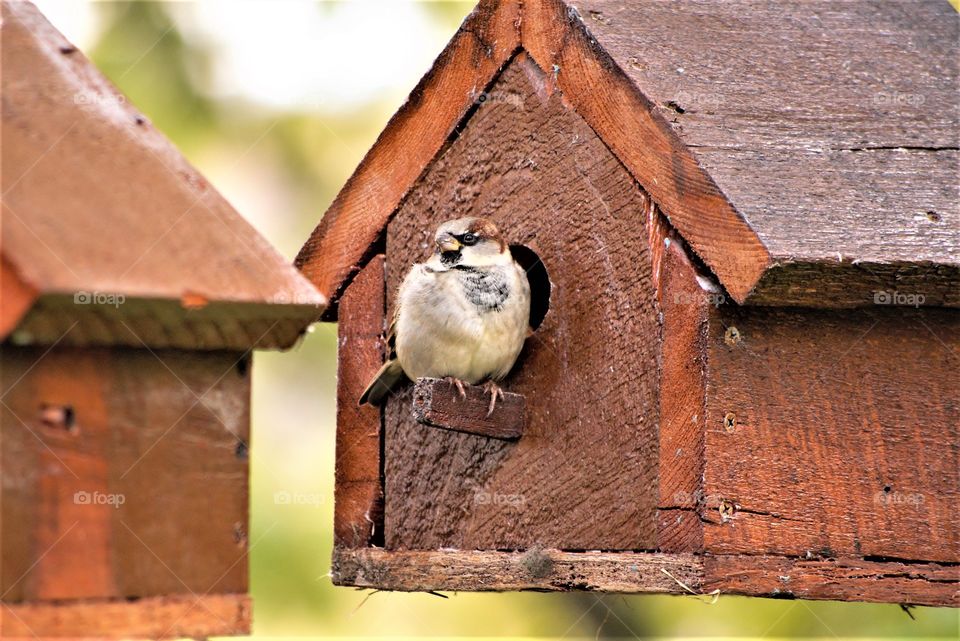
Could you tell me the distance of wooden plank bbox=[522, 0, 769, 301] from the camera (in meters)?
2.86

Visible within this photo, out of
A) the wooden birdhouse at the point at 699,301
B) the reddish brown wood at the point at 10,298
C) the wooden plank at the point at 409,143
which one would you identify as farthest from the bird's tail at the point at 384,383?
the reddish brown wood at the point at 10,298

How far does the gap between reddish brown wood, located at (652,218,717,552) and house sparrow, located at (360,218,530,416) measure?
22.2 inches

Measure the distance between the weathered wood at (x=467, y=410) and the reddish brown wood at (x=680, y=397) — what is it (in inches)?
21.0

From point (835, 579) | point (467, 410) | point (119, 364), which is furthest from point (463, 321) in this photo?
point (119, 364)


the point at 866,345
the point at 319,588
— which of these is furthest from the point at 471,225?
the point at 319,588

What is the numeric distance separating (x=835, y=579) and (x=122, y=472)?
155 centimetres

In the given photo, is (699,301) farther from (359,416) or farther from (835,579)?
(359,416)

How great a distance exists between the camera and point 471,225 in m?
3.55

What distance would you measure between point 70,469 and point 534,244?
5.24 ft

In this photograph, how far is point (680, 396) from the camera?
3037 mm

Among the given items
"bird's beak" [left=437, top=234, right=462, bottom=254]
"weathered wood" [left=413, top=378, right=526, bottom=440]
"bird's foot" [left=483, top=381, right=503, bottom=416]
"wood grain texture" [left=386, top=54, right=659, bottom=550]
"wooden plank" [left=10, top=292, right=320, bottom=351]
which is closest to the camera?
"wooden plank" [left=10, top=292, right=320, bottom=351]

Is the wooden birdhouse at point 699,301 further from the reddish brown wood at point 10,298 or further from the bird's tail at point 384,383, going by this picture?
the reddish brown wood at point 10,298

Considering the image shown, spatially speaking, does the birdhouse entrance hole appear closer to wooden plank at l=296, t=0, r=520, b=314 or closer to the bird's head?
the bird's head

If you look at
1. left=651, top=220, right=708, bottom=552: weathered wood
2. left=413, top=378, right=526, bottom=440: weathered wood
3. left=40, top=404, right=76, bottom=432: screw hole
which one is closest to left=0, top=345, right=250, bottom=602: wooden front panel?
left=40, top=404, right=76, bottom=432: screw hole
